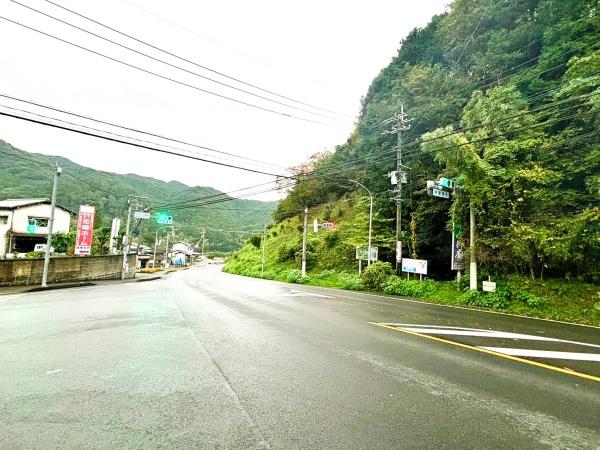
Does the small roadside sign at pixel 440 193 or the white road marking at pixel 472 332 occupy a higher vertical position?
the small roadside sign at pixel 440 193

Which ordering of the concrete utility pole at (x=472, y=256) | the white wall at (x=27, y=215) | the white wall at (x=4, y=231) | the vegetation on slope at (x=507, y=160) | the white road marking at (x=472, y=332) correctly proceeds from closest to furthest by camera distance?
the white road marking at (x=472, y=332), the vegetation on slope at (x=507, y=160), the concrete utility pole at (x=472, y=256), the white wall at (x=4, y=231), the white wall at (x=27, y=215)

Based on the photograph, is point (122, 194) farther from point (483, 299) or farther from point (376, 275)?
point (483, 299)

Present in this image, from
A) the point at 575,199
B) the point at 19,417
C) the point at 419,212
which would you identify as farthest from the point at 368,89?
the point at 19,417

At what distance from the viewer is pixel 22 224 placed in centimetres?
3869

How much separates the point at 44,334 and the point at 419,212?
2078cm

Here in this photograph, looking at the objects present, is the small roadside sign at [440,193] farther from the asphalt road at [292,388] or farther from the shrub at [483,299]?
the asphalt road at [292,388]

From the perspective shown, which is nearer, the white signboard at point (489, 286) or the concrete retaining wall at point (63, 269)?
the white signboard at point (489, 286)

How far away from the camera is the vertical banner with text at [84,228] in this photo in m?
26.0

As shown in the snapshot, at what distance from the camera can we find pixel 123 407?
3.37 m

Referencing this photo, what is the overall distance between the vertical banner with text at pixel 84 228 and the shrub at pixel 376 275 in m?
22.5

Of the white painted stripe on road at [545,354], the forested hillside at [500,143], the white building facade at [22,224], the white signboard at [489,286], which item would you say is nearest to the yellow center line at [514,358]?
the white painted stripe on road at [545,354]

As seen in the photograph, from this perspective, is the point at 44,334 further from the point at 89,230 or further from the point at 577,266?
the point at 89,230

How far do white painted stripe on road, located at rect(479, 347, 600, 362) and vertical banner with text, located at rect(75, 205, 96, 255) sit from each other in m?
29.1

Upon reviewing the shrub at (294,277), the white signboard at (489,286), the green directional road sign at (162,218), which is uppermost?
the green directional road sign at (162,218)
